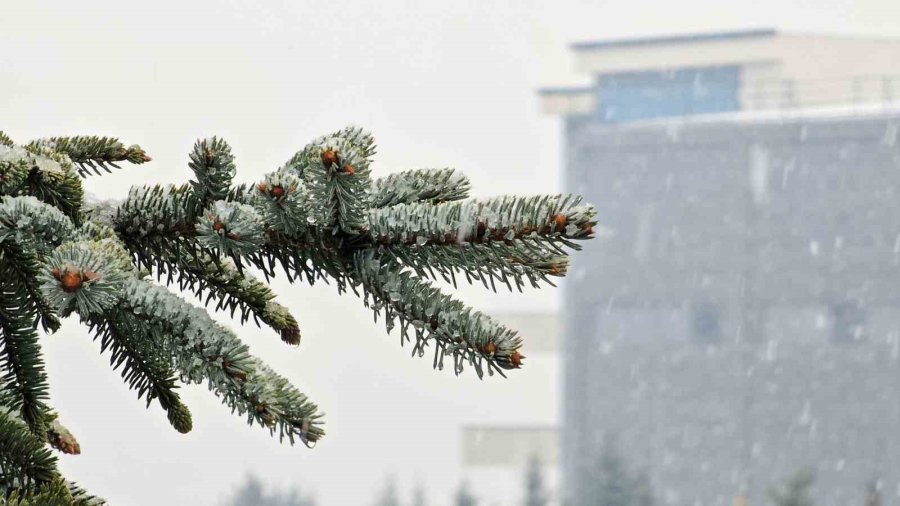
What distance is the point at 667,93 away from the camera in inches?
1539

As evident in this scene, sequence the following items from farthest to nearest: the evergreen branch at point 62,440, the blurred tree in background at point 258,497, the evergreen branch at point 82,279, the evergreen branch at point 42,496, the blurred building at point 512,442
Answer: the blurred building at point 512,442 → the blurred tree in background at point 258,497 → the evergreen branch at point 62,440 → the evergreen branch at point 42,496 → the evergreen branch at point 82,279

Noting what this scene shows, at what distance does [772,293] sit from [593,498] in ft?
29.0

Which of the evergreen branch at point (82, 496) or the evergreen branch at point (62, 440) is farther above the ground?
the evergreen branch at point (62, 440)

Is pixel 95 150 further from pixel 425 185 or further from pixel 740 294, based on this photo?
pixel 740 294

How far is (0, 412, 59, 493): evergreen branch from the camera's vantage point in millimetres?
867

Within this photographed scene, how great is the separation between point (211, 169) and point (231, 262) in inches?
5.1

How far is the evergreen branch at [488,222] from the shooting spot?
0.80 meters

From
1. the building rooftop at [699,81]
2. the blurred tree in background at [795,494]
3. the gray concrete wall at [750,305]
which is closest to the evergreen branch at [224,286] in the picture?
the blurred tree in background at [795,494]

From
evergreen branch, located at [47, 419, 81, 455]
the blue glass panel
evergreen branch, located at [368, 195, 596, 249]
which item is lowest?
evergreen branch, located at [47, 419, 81, 455]

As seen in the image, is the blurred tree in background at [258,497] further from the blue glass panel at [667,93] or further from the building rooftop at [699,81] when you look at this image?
the blue glass panel at [667,93]

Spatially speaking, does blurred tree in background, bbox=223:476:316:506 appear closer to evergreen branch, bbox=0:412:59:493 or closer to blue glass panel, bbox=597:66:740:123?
blue glass panel, bbox=597:66:740:123

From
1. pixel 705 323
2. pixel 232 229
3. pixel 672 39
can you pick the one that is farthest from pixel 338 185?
pixel 672 39

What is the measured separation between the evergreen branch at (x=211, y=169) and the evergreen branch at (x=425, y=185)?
11 centimetres

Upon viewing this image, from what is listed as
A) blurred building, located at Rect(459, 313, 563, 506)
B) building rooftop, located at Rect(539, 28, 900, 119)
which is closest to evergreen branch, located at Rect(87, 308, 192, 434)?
building rooftop, located at Rect(539, 28, 900, 119)
